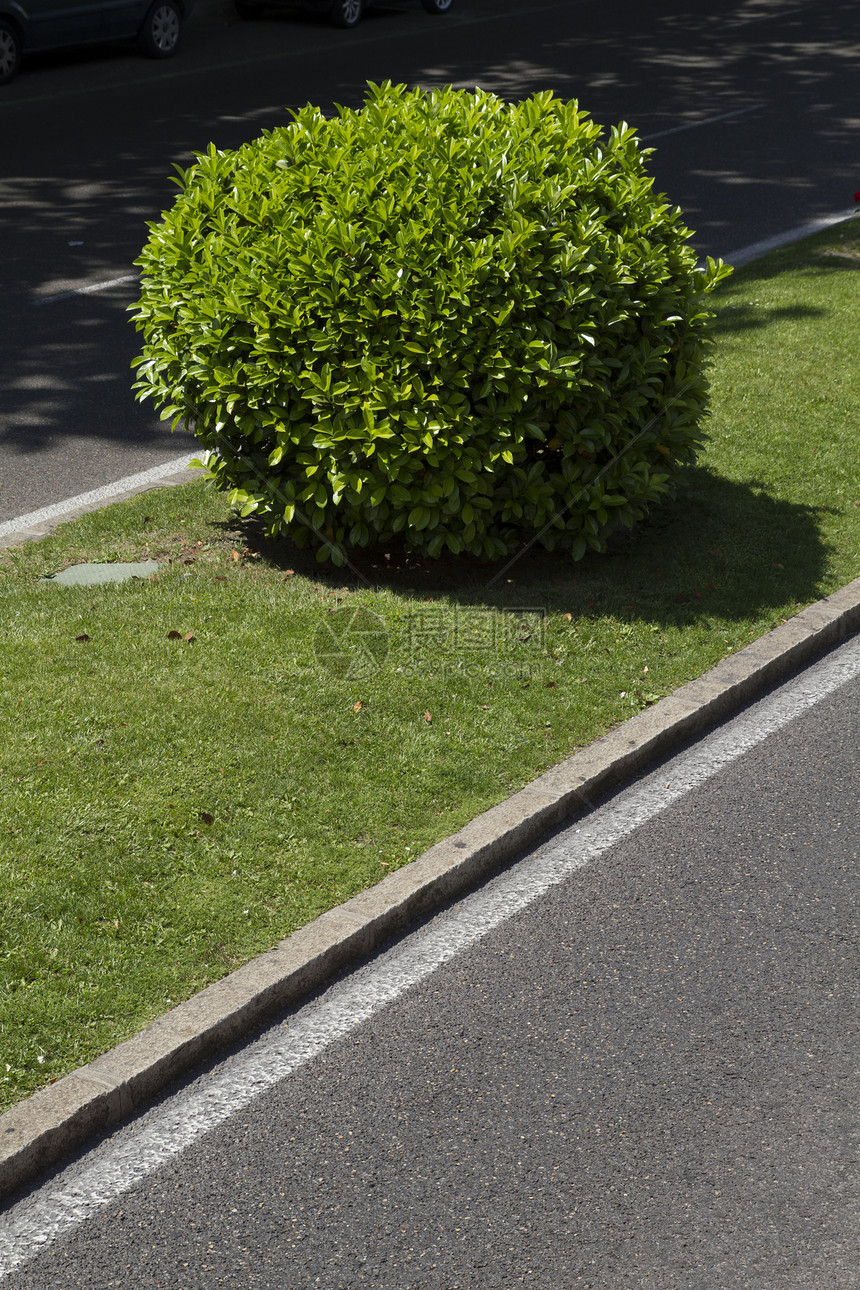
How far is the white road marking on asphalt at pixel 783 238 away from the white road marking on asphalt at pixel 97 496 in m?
5.41

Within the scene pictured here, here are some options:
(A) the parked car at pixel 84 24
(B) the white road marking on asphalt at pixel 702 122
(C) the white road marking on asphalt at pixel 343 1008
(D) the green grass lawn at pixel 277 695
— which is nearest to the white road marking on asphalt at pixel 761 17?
(B) the white road marking on asphalt at pixel 702 122

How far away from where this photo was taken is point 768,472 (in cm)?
709

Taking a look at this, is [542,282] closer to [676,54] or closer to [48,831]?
[48,831]

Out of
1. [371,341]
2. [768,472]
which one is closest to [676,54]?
[768,472]

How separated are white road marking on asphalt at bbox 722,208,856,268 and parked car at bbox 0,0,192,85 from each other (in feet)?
36.8

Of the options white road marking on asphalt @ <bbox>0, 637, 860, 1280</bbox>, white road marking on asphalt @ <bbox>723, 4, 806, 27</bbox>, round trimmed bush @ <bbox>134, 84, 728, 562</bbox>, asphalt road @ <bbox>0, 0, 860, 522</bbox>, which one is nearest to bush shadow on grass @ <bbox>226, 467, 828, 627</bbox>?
round trimmed bush @ <bbox>134, 84, 728, 562</bbox>

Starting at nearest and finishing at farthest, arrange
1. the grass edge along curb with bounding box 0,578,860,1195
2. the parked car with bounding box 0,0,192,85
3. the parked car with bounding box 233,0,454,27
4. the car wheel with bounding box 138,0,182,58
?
1. the grass edge along curb with bounding box 0,578,860,1195
2. the parked car with bounding box 0,0,192,85
3. the car wheel with bounding box 138,0,182,58
4. the parked car with bounding box 233,0,454,27

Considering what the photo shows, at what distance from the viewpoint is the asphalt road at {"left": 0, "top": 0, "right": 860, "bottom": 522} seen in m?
8.54

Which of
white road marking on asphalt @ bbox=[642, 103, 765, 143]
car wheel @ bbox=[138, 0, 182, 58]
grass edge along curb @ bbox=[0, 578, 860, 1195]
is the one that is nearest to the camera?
grass edge along curb @ bbox=[0, 578, 860, 1195]

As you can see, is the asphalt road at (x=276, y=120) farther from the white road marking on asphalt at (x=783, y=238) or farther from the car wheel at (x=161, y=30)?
the car wheel at (x=161, y=30)

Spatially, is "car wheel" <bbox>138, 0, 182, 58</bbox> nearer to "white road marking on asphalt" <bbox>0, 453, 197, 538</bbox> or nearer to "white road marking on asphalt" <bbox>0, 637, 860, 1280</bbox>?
"white road marking on asphalt" <bbox>0, 453, 197, 538</bbox>

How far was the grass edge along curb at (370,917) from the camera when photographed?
125 inches

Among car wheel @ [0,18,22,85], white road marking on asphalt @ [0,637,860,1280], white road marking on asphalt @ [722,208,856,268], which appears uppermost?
car wheel @ [0,18,22,85]

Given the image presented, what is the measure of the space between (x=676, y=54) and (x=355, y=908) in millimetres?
20477
